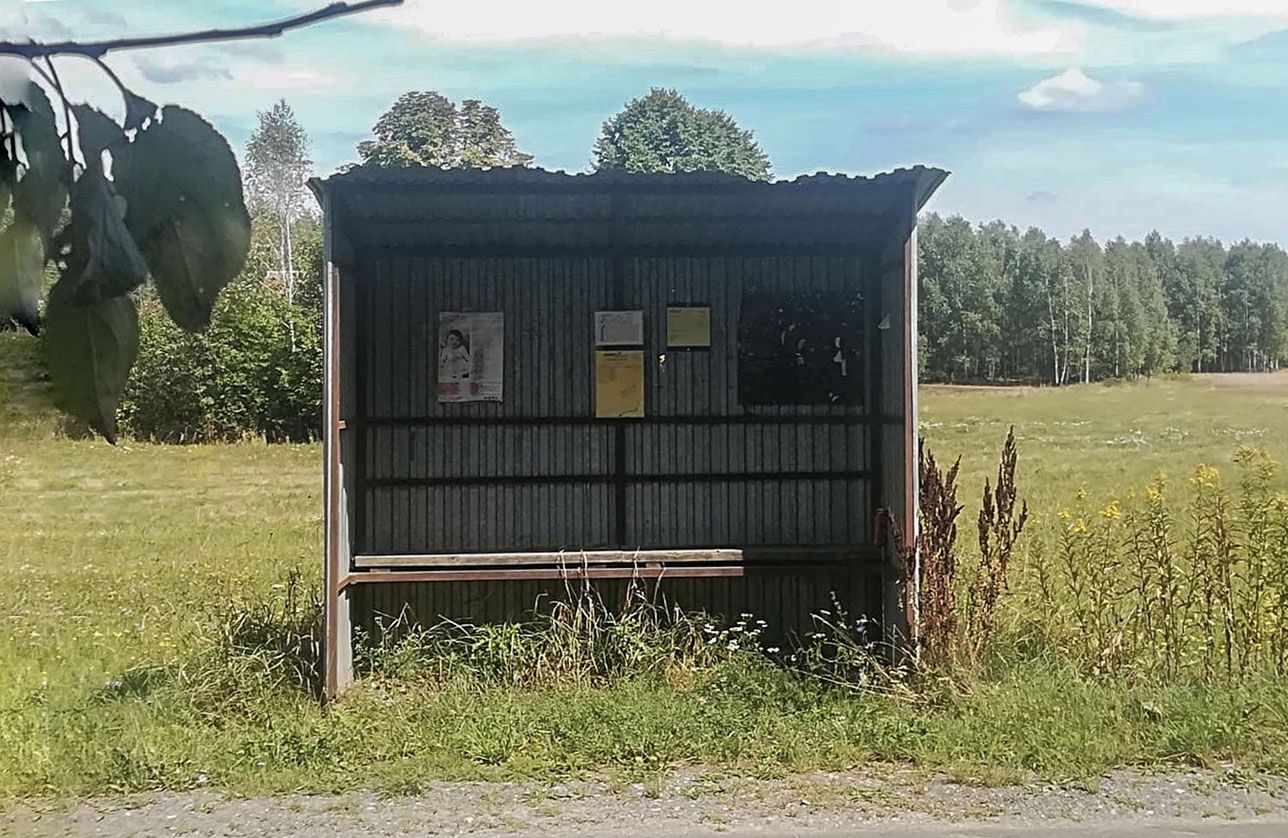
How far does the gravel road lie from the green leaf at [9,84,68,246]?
406 cm

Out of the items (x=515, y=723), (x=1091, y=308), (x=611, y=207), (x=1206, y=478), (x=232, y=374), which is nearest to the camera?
(x=232, y=374)

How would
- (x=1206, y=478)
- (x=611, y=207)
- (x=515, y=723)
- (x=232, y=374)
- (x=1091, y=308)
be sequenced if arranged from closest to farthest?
1. (x=232, y=374)
2. (x=515, y=723)
3. (x=1206, y=478)
4. (x=611, y=207)
5. (x=1091, y=308)

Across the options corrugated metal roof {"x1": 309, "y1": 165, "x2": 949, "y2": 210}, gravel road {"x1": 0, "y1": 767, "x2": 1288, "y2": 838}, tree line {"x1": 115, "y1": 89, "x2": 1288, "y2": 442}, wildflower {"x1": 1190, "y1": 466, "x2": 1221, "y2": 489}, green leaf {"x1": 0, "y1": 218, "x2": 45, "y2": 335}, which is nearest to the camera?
green leaf {"x1": 0, "y1": 218, "x2": 45, "y2": 335}

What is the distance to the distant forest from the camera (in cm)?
2516

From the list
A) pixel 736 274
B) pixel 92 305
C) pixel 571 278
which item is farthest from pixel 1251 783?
pixel 92 305

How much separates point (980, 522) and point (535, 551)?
7.70 feet

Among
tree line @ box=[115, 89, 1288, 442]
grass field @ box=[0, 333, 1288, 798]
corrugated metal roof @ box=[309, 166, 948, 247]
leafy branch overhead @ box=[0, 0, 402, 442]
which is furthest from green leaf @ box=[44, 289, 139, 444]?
tree line @ box=[115, 89, 1288, 442]

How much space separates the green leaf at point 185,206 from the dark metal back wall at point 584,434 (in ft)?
20.5

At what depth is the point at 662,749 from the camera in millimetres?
5109

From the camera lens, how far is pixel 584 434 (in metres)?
6.91

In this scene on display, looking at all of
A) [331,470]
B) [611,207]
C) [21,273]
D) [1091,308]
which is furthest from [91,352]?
[1091,308]

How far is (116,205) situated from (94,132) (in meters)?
0.04

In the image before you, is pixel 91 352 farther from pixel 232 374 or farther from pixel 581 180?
pixel 581 180

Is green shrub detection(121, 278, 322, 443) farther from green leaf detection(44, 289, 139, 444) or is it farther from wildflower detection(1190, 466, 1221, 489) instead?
wildflower detection(1190, 466, 1221, 489)
